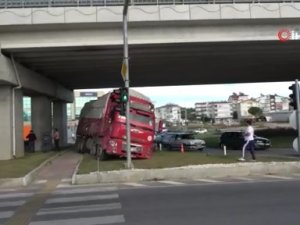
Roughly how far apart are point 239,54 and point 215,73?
11.2 m

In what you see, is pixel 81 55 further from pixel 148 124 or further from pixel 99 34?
pixel 148 124

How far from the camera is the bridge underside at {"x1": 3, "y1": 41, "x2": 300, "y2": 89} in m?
32.0

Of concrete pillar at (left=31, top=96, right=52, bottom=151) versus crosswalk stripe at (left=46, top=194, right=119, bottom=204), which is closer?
crosswalk stripe at (left=46, top=194, right=119, bottom=204)

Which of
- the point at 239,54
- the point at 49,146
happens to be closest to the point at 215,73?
the point at 239,54

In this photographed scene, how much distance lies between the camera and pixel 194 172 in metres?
19.5

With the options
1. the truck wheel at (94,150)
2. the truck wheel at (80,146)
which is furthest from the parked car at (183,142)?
the truck wheel at (94,150)

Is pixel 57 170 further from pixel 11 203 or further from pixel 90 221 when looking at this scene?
pixel 90 221

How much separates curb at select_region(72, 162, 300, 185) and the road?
123 cm

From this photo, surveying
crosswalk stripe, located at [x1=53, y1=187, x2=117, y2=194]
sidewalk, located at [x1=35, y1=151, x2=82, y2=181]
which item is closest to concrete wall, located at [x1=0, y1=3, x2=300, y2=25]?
sidewalk, located at [x1=35, y1=151, x2=82, y2=181]

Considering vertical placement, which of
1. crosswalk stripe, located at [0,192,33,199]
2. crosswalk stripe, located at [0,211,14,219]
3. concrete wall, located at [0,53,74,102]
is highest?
concrete wall, located at [0,53,74,102]

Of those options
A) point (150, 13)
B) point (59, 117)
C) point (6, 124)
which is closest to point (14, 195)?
point (150, 13)

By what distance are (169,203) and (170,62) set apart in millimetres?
26381

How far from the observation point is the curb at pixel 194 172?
62.1ft

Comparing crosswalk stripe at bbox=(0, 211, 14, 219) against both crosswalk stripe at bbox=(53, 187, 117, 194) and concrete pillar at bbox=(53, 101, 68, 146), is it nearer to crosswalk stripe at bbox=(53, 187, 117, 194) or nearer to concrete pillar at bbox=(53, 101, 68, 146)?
crosswalk stripe at bbox=(53, 187, 117, 194)
